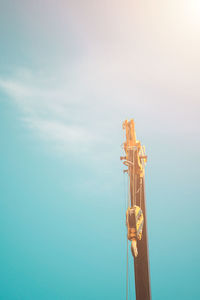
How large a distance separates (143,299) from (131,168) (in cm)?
179

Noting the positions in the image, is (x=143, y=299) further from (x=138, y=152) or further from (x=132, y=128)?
(x=132, y=128)

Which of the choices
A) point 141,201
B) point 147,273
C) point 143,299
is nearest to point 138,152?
point 141,201

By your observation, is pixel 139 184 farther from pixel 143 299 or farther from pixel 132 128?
pixel 143 299

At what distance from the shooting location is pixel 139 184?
11.4ft

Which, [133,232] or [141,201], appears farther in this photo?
[141,201]

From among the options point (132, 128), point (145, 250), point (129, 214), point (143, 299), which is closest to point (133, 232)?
point (129, 214)

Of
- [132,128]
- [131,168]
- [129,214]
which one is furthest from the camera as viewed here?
[132,128]

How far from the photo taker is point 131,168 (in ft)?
11.0

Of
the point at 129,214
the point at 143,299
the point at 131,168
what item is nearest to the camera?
the point at 129,214

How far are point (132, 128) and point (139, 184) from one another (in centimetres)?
94

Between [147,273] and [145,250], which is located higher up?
[145,250]

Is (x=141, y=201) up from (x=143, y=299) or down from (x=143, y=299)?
up

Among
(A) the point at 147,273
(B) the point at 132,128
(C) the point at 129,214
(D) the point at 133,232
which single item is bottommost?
(A) the point at 147,273

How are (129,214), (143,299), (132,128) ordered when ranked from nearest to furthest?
(129,214) < (143,299) < (132,128)
